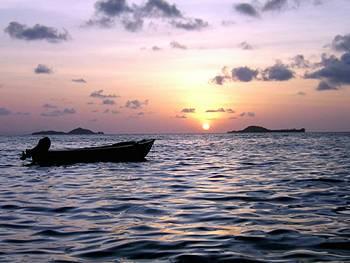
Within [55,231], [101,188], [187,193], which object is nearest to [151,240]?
[55,231]

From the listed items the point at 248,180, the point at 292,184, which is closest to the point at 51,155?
the point at 248,180

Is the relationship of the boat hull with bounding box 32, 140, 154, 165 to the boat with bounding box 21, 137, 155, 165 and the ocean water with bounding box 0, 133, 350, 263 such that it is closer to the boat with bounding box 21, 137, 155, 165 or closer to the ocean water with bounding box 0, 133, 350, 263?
the boat with bounding box 21, 137, 155, 165

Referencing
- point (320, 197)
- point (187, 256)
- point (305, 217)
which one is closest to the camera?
point (187, 256)

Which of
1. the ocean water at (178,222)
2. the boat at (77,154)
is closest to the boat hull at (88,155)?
the boat at (77,154)

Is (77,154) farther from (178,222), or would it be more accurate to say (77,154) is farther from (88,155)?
(178,222)

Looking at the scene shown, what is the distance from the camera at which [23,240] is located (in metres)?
9.33

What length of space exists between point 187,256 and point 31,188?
13.9 metres

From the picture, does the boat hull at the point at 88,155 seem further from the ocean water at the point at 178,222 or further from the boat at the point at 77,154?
the ocean water at the point at 178,222

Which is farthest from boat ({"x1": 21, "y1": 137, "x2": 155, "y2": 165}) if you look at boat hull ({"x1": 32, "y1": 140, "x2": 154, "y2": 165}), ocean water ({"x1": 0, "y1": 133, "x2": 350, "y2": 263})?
ocean water ({"x1": 0, "y1": 133, "x2": 350, "y2": 263})

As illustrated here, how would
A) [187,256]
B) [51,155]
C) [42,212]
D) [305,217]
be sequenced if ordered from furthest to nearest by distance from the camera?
1. [51,155]
2. [42,212]
3. [305,217]
4. [187,256]

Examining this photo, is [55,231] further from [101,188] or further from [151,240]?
[101,188]

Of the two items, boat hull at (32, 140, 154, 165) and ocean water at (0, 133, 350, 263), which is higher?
boat hull at (32, 140, 154, 165)

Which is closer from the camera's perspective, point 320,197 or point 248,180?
point 320,197

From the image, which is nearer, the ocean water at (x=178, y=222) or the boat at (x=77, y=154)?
the ocean water at (x=178, y=222)
